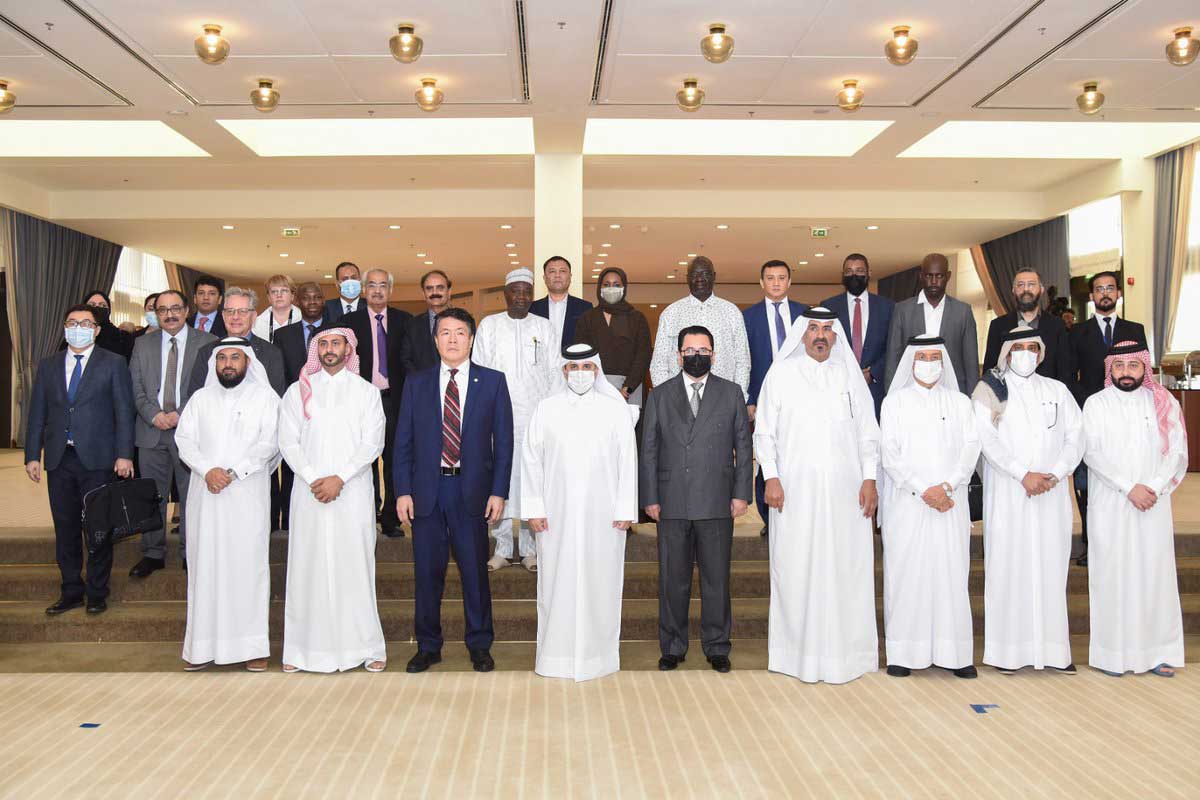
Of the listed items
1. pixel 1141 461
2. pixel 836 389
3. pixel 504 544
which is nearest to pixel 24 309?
pixel 504 544

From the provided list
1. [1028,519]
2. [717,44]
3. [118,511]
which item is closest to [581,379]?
[1028,519]

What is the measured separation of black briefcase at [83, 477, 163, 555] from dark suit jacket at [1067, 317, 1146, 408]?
17.8 ft

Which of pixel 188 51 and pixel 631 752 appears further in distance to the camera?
pixel 188 51

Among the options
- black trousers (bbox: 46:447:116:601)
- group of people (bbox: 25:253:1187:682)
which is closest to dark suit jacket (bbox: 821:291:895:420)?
group of people (bbox: 25:253:1187:682)

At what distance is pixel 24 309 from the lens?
13.4m

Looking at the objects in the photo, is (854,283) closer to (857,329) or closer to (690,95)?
(857,329)

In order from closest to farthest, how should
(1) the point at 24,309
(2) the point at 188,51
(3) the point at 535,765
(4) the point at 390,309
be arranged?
(3) the point at 535,765 < (4) the point at 390,309 < (2) the point at 188,51 < (1) the point at 24,309

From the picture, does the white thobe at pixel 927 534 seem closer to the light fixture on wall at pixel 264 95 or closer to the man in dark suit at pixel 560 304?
the man in dark suit at pixel 560 304

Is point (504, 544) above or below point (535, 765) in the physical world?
above

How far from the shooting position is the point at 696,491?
475 centimetres

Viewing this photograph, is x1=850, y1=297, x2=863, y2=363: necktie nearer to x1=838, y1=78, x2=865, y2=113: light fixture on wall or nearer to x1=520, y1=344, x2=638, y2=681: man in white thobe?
x1=520, y1=344, x2=638, y2=681: man in white thobe

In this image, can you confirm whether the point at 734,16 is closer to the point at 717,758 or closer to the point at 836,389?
the point at 836,389

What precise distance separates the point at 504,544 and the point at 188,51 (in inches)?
167

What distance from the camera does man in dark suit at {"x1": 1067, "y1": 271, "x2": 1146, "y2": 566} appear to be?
19.4ft
